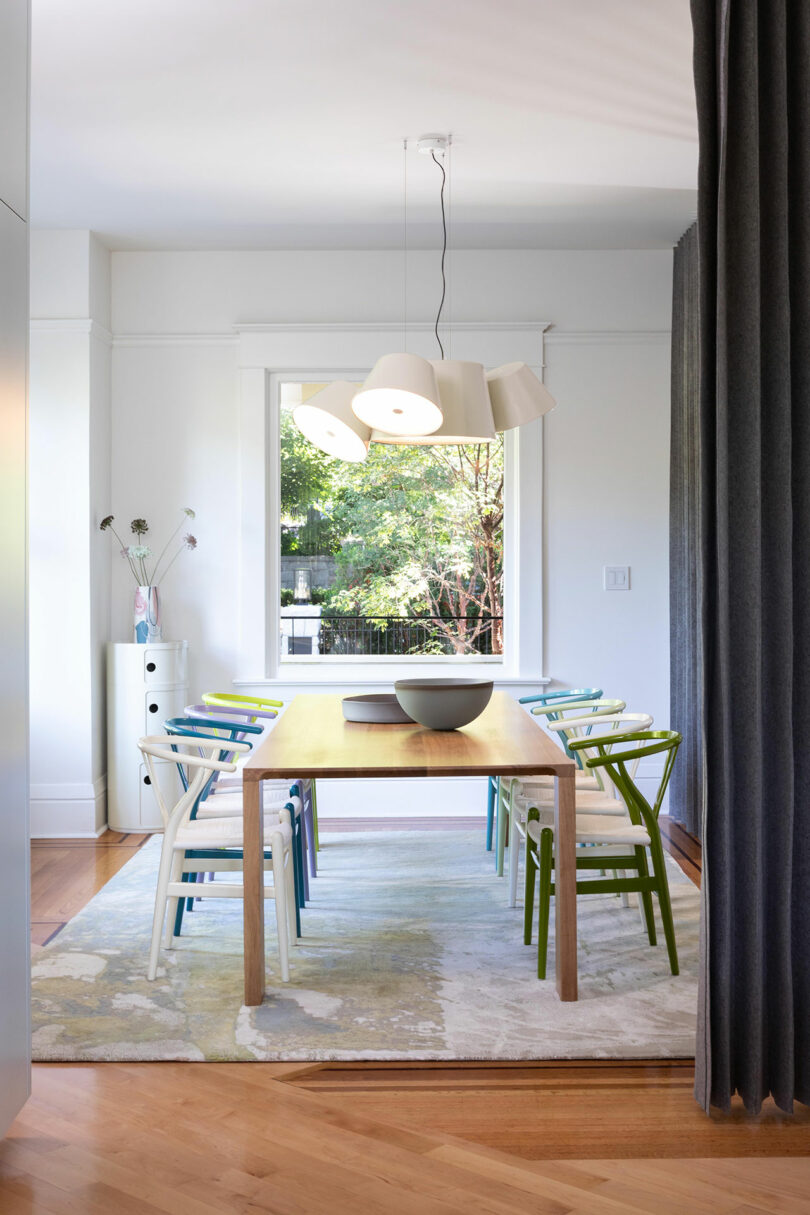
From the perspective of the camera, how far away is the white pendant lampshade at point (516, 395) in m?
3.75

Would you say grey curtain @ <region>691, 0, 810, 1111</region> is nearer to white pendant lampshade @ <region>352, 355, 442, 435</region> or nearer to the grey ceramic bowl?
white pendant lampshade @ <region>352, 355, 442, 435</region>

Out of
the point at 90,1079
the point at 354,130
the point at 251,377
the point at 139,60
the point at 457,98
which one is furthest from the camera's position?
the point at 251,377

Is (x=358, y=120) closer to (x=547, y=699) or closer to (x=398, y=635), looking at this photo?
(x=547, y=699)

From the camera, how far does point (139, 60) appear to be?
353 cm

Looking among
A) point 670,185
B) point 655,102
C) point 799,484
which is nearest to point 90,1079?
point 799,484

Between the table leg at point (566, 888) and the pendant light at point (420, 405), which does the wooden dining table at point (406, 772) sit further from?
the pendant light at point (420, 405)

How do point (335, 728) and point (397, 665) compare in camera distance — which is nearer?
point (335, 728)

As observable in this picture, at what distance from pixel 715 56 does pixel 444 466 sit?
11.5 feet

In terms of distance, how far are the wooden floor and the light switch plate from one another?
3.23m

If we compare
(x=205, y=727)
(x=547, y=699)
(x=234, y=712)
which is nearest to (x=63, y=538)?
(x=234, y=712)

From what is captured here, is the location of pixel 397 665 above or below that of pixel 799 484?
below

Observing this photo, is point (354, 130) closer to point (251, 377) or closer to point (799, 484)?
point (251, 377)

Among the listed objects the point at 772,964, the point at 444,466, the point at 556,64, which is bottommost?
the point at 772,964

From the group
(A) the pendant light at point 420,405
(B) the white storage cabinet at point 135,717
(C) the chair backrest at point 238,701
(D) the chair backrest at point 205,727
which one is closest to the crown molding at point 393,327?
(B) the white storage cabinet at point 135,717
